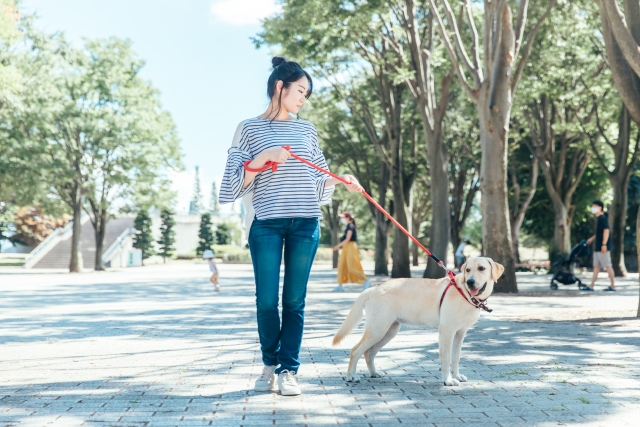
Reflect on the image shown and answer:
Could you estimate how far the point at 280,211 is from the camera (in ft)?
17.2

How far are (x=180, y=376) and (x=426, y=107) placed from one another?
50.9 feet

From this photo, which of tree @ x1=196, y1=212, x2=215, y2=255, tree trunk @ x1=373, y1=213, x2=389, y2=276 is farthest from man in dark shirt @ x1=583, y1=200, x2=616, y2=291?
tree @ x1=196, y1=212, x2=215, y2=255

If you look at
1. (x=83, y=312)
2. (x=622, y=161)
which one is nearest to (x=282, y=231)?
(x=83, y=312)

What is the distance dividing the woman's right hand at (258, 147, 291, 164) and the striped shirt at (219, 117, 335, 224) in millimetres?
260

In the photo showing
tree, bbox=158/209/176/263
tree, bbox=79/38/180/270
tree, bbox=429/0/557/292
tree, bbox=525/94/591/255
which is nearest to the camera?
tree, bbox=429/0/557/292

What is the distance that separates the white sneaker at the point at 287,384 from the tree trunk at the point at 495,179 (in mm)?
11884

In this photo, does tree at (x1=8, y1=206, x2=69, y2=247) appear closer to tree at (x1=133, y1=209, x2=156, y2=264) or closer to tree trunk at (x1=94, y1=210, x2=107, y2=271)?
tree at (x1=133, y1=209, x2=156, y2=264)

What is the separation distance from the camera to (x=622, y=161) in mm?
25688

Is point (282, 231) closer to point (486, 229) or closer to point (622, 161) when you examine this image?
point (486, 229)

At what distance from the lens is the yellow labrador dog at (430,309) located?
18.2 ft

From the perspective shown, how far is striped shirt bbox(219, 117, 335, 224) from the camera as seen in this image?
5.26 meters

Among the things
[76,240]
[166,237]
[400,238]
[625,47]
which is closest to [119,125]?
[76,240]

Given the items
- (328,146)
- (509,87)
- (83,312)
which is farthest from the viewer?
(328,146)

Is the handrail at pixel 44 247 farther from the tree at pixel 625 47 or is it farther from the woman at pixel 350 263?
the tree at pixel 625 47
